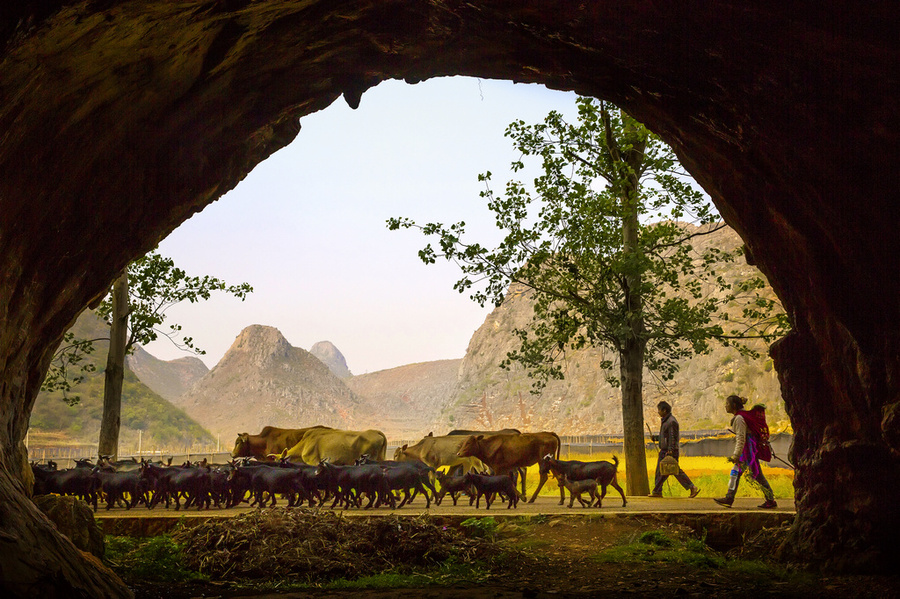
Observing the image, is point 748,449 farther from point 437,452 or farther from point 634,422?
point 437,452

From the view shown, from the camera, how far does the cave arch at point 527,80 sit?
5840 mm

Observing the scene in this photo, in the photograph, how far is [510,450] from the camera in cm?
1588

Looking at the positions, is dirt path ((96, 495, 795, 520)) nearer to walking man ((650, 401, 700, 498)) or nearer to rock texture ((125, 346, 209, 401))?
walking man ((650, 401, 700, 498))

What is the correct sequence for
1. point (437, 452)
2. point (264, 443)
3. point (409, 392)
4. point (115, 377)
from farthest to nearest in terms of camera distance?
1. point (409, 392)
2. point (264, 443)
3. point (115, 377)
4. point (437, 452)

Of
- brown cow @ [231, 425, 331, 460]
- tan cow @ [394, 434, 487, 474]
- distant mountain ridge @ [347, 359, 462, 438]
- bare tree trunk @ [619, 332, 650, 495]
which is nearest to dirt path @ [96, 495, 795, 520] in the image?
tan cow @ [394, 434, 487, 474]

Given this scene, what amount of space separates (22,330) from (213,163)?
3.44 m

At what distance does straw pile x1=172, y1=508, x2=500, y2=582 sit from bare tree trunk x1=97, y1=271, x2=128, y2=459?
29.9ft

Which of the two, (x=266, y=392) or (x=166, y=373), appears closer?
(x=266, y=392)

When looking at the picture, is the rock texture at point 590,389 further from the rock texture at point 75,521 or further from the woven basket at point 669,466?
the rock texture at point 75,521

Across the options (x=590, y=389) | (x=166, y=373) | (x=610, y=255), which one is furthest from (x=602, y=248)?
(x=166, y=373)

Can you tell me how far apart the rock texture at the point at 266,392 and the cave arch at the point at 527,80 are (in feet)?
321

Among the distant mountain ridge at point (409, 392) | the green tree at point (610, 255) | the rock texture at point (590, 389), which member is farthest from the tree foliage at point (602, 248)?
the distant mountain ridge at point (409, 392)

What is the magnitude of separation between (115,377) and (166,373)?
15973 cm

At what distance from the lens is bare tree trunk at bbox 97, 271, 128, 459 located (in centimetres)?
1748
